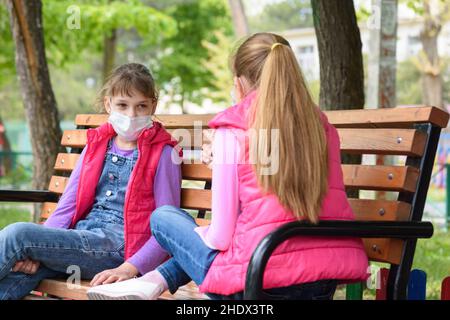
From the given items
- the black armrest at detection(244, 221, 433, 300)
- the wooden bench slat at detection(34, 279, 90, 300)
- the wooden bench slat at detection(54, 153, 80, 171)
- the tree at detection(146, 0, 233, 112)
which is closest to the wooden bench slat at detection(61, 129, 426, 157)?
the black armrest at detection(244, 221, 433, 300)

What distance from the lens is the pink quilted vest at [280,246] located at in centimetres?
270

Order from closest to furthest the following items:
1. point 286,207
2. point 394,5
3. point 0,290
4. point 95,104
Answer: point 286,207 < point 0,290 < point 95,104 < point 394,5

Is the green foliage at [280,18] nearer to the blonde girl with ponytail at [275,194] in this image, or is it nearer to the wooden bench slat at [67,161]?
the wooden bench slat at [67,161]

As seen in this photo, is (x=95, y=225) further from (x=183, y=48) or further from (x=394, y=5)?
(x=183, y=48)

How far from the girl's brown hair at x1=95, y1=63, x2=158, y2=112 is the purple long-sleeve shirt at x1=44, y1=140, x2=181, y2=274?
0.28 meters

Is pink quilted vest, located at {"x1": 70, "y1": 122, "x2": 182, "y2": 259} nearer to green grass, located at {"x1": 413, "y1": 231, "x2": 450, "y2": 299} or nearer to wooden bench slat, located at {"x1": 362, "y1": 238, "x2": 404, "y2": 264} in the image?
wooden bench slat, located at {"x1": 362, "y1": 238, "x2": 404, "y2": 264}

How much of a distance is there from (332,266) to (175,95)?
32.0 meters

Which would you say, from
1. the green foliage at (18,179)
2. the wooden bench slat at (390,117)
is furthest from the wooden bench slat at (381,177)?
the green foliage at (18,179)

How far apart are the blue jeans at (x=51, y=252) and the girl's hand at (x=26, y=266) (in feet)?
0.08

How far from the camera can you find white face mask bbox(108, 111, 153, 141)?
12.0ft

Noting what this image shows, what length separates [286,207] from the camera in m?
2.72

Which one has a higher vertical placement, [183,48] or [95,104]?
[183,48]

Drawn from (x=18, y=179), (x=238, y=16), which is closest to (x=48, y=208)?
(x=18, y=179)

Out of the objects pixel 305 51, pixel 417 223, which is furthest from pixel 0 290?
pixel 305 51
